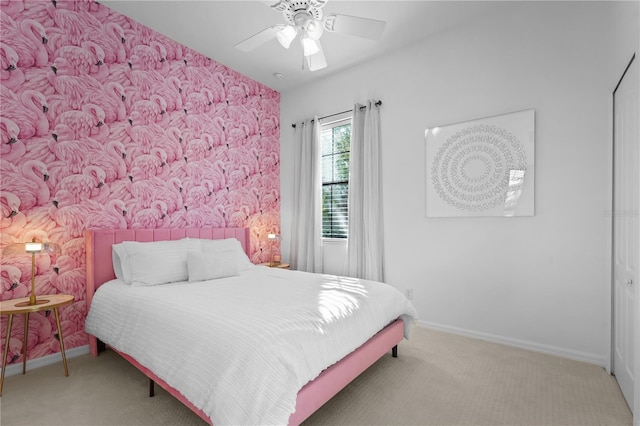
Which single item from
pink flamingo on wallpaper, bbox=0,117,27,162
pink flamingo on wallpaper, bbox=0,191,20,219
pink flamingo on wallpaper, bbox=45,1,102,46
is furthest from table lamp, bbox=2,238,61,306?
pink flamingo on wallpaper, bbox=45,1,102,46

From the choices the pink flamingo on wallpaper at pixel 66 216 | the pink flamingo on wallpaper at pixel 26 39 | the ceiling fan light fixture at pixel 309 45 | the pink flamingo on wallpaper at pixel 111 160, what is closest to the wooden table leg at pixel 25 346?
the pink flamingo on wallpaper at pixel 66 216

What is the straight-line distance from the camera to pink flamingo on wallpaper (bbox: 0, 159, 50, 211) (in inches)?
91.9

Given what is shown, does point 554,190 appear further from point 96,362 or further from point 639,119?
point 96,362

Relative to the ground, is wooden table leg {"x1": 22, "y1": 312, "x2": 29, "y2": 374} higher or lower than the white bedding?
lower

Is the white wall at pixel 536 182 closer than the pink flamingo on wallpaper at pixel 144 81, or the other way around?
the white wall at pixel 536 182

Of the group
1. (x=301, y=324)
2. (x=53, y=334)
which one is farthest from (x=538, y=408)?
(x=53, y=334)

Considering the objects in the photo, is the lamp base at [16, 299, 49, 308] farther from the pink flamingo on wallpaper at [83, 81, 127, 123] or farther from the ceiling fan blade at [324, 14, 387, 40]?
the ceiling fan blade at [324, 14, 387, 40]

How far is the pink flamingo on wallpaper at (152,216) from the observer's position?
310 centimetres

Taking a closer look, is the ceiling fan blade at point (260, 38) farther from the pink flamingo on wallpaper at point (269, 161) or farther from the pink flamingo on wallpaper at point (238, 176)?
the pink flamingo on wallpaper at point (269, 161)

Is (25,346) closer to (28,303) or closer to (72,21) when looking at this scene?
(28,303)

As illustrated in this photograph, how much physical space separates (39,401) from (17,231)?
124 centimetres

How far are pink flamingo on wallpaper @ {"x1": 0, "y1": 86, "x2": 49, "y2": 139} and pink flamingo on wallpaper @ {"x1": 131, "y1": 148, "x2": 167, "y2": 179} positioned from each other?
2.37 ft

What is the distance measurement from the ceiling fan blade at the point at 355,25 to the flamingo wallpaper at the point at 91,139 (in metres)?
2.08

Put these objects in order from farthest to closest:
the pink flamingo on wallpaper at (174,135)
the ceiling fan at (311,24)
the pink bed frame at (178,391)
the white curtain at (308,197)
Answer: the white curtain at (308,197)
the pink flamingo on wallpaper at (174,135)
the ceiling fan at (311,24)
the pink bed frame at (178,391)
